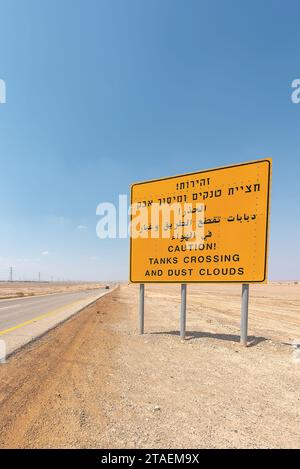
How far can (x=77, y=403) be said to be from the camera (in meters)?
3.84

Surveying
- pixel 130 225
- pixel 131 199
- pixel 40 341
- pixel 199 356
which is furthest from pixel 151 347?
pixel 131 199

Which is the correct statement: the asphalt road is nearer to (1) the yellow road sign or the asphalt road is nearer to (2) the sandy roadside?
(2) the sandy roadside

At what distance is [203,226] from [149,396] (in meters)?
5.23

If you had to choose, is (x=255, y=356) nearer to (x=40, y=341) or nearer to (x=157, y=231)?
(x=157, y=231)

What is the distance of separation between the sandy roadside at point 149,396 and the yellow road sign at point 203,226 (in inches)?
88.9

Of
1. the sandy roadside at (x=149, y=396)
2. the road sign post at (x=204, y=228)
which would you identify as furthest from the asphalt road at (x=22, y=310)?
the road sign post at (x=204, y=228)

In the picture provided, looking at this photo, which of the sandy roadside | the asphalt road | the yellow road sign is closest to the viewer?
the sandy roadside

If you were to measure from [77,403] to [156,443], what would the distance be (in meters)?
1.46

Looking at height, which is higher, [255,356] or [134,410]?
[134,410]

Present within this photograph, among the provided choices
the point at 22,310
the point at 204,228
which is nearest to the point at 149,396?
the point at 204,228

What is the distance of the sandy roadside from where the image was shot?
305 cm

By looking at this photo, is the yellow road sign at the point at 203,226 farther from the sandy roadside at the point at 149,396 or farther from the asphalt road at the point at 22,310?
the asphalt road at the point at 22,310

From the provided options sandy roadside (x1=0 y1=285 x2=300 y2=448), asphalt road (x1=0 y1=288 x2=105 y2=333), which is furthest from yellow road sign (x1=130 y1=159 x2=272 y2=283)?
asphalt road (x1=0 y1=288 x2=105 y2=333)

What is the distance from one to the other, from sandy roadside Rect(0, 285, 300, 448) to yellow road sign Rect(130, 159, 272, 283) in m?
2.26
